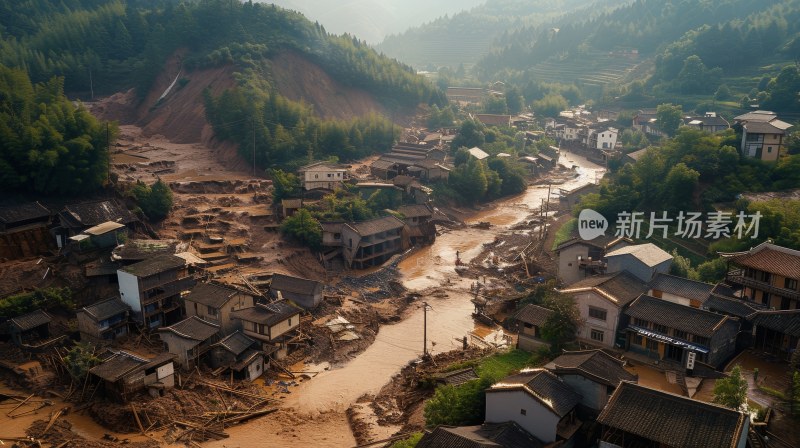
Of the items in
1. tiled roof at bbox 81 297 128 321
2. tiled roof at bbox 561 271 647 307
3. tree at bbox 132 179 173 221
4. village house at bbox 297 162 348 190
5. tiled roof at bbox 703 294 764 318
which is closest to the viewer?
tiled roof at bbox 703 294 764 318

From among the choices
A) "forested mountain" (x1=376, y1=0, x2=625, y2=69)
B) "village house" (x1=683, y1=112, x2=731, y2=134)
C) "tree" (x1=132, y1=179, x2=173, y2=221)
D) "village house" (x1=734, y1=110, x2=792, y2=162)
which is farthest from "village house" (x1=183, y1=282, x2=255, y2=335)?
"forested mountain" (x1=376, y1=0, x2=625, y2=69)

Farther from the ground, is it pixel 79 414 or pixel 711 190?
pixel 711 190

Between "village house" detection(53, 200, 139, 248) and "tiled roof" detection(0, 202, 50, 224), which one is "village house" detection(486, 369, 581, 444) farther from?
"tiled roof" detection(0, 202, 50, 224)

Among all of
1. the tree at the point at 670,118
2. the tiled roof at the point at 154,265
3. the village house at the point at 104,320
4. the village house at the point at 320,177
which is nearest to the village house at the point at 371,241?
the village house at the point at 320,177

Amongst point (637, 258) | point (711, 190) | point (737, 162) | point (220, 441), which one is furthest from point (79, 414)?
point (737, 162)

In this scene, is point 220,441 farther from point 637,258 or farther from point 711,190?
point 711,190

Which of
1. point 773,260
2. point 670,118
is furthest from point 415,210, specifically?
point 670,118

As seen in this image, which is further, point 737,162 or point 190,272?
point 737,162
